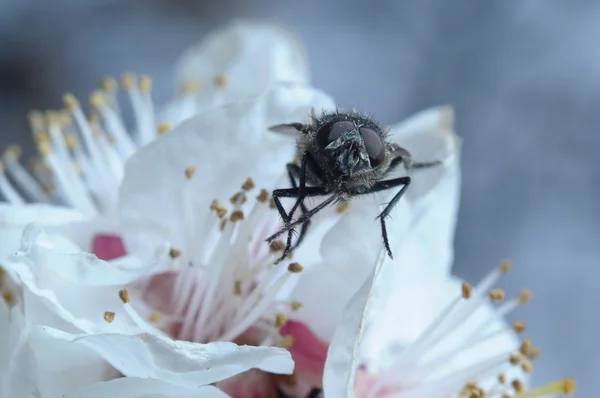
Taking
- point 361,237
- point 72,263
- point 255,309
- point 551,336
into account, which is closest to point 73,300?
point 72,263

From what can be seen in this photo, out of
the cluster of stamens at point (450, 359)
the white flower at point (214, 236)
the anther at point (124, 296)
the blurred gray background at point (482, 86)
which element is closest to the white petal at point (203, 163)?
the white flower at point (214, 236)

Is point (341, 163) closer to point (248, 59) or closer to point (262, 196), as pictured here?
point (262, 196)

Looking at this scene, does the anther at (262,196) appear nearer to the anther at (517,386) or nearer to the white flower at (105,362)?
the white flower at (105,362)

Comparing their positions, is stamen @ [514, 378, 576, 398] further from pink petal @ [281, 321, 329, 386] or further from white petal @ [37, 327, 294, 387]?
white petal @ [37, 327, 294, 387]

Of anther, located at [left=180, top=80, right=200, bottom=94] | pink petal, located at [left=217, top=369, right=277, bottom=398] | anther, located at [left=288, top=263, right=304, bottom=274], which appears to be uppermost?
anther, located at [left=180, top=80, right=200, bottom=94]

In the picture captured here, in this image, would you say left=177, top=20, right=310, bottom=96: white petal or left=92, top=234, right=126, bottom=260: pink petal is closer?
left=92, top=234, right=126, bottom=260: pink petal

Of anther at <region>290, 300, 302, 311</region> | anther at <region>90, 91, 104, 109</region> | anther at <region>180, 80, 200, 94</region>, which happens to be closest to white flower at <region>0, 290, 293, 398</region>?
anther at <region>290, 300, 302, 311</region>
